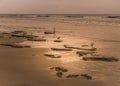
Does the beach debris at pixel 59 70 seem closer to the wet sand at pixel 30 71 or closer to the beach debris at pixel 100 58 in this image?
the wet sand at pixel 30 71

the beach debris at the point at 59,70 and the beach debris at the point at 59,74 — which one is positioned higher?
the beach debris at the point at 59,74

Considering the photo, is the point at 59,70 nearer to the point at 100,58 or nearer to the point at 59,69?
the point at 59,69

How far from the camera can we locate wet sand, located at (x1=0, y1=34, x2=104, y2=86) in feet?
44.7

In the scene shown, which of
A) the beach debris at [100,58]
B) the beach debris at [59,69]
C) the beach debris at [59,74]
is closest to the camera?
the beach debris at [59,74]

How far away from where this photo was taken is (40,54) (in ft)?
71.7

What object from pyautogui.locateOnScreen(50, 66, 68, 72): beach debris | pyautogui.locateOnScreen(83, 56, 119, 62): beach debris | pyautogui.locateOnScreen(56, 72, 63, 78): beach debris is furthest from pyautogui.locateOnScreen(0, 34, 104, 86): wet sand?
pyautogui.locateOnScreen(83, 56, 119, 62): beach debris

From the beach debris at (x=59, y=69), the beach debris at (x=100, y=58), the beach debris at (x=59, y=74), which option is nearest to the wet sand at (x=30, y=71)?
the beach debris at (x=59, y=74)

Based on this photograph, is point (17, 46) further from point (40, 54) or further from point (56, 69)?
point (56, 69)

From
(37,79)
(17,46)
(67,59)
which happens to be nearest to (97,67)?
(67,59)

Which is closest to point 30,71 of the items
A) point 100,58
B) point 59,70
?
point 59,70

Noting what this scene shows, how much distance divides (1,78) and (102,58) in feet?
27.7

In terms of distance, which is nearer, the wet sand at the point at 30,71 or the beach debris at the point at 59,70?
the wet sand at the point at 30,71

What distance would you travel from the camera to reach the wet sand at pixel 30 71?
44.7ft

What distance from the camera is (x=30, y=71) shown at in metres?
16.0
